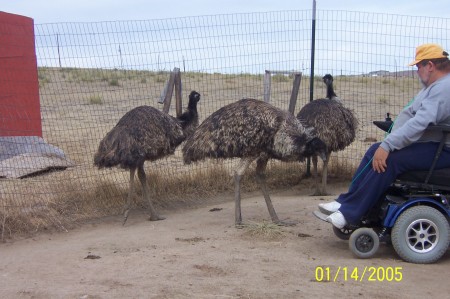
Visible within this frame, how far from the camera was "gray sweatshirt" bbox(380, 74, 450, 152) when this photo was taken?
16.4 feet

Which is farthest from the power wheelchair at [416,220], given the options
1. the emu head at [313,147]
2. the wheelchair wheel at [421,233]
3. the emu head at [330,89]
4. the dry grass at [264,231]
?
the emu head at [330,89]

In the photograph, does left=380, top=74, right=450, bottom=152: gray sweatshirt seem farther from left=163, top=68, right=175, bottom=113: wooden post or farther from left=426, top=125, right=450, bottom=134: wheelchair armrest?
left=163, top=68, right=175, bottom=113: wooden post

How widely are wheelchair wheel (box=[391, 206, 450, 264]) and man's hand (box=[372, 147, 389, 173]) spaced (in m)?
0.43

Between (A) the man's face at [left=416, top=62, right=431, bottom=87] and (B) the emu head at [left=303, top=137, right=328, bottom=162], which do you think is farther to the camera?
(B) the emu head at [left=303, top=137, right=328, bottom=162]

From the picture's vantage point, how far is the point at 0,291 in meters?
4.80

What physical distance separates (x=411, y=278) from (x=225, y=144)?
2.45 meters

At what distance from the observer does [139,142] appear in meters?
6.75

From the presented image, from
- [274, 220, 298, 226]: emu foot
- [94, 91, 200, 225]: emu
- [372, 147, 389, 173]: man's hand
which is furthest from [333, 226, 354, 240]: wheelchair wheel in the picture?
[94, 91, 200, 225]: emu

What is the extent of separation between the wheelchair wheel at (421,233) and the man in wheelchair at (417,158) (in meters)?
0.02

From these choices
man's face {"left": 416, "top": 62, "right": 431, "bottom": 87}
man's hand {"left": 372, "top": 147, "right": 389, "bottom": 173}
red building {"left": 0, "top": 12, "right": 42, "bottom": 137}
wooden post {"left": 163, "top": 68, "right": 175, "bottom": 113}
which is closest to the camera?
man's hand {"left": 372, "top": 147, "right": 389, "bottom": 173}

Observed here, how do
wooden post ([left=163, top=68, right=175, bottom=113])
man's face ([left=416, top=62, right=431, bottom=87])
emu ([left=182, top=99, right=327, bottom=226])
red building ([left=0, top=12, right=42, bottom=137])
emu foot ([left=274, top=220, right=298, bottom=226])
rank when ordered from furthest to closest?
red building ([left=0, top=12, right=42, bottom=137])
wooden post ([left=163, top=68, right=175, bottom=113])
emu foot ([left=274, top=220, right=298, bottom=226])
emu ([left=182, top=99, right=327, bottom=226])
man's face ([left=416, top=62, right=431, bottom=87])

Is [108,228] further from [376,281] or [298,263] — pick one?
[376,281]
